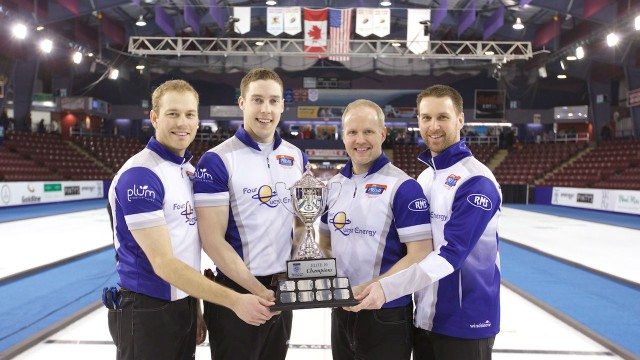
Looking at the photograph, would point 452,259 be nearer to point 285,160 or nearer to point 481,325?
point 481,325

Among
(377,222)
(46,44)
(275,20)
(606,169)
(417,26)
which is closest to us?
(377,222)

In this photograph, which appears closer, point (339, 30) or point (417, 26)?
point (339, 30)

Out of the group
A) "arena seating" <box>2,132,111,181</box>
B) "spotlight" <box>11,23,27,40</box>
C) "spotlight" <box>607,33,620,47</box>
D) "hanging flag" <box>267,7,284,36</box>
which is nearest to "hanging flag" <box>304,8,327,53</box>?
"hanging flag" <box>267,7,284,36</box>

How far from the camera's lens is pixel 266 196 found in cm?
270

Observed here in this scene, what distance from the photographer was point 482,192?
8.04 ft

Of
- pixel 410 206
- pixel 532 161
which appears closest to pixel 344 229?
pixel 410 206

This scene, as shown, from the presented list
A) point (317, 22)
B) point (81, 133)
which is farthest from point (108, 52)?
point (317, 22)

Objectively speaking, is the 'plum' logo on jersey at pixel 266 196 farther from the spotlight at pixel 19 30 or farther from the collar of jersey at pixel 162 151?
the spotlight at pixel 19 30

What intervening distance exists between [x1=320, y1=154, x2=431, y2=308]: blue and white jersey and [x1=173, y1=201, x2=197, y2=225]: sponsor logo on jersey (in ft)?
2.51

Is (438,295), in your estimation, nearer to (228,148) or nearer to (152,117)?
(228,148)

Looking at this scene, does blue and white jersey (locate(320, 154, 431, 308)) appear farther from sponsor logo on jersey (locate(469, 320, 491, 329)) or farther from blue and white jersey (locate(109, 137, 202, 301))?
blue and white jersey (locate(109, 137, 202, 301))

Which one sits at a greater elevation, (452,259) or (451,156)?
(451,156)

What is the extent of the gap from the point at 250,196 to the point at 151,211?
1.77ft

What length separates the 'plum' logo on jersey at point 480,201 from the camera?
2410 millimetres
